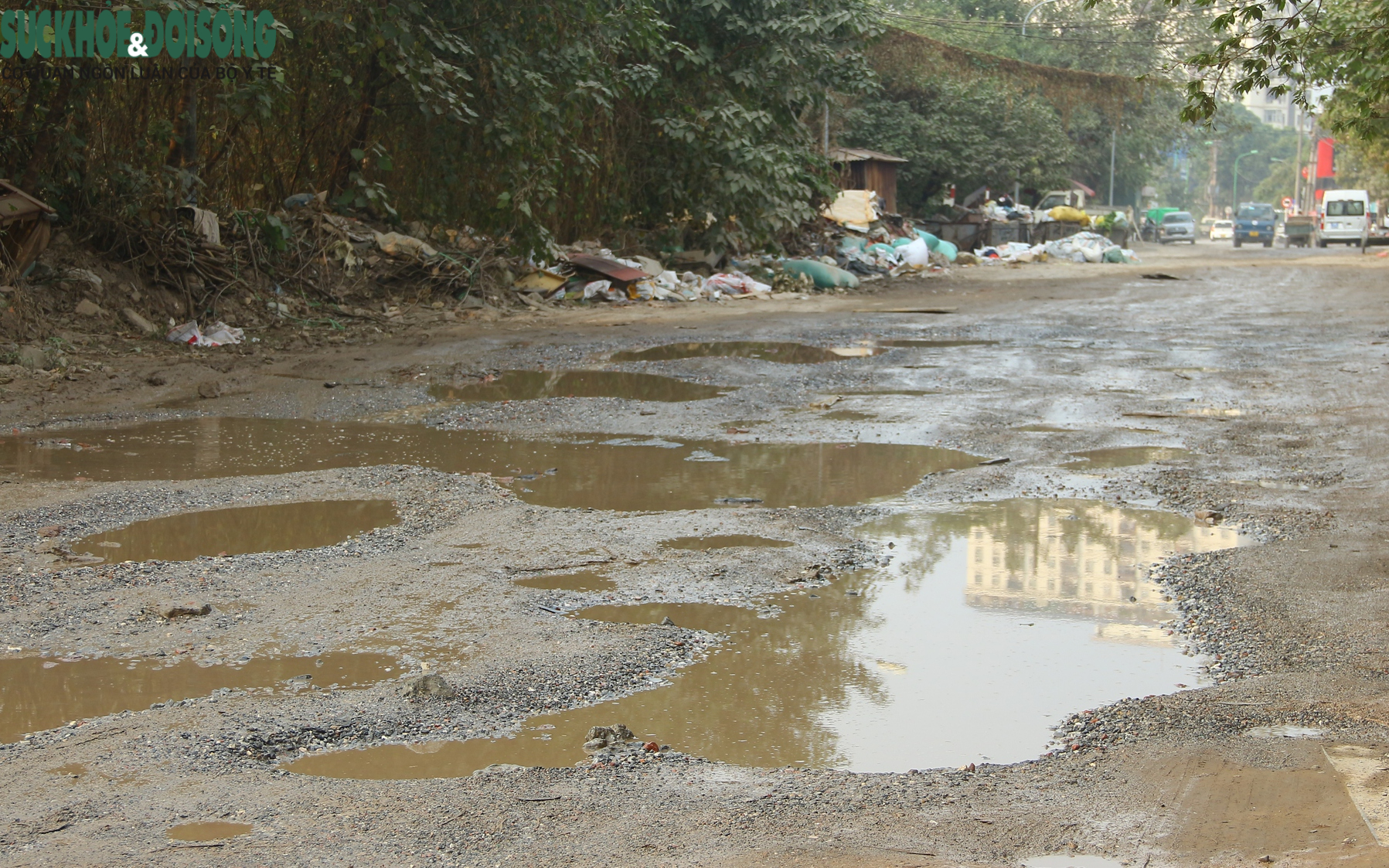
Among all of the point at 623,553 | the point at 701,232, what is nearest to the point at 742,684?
the point at 623,553

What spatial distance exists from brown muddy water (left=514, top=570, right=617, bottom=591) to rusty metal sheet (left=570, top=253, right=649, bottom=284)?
11.5 metres

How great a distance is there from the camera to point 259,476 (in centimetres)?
631

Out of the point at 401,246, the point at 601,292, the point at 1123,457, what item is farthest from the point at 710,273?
the point at 1123,457

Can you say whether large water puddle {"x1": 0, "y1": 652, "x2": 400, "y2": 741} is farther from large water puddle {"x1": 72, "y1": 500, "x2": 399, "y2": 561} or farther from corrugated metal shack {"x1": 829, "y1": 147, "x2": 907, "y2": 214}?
corrugated metal shack {"x1": 829, "y1": 147, "x2": 907, "y2": 214}

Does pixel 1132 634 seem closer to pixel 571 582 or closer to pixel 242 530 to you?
pixel 571 582

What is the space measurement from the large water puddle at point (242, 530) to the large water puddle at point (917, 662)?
1.62 meters

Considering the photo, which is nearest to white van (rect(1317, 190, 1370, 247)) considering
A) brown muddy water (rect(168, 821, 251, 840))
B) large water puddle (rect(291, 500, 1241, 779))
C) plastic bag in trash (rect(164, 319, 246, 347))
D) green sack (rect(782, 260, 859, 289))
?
green sack (rect(782, 260, 859, 289))

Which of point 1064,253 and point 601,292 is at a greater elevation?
point 1064,253

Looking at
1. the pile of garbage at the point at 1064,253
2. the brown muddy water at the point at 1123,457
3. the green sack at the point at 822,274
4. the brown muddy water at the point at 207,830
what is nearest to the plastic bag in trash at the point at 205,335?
the brown muddy water at the point at 1123,457

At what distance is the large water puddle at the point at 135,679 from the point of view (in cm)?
353

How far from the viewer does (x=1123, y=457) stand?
6902 millimetres

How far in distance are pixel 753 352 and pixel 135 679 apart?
26.5 feet

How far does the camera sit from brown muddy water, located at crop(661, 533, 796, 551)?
5227mm

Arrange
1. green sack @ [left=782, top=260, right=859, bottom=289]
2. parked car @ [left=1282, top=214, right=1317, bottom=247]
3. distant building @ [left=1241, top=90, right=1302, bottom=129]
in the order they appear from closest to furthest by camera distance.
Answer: green sack @ [left=782, top=260, right=859, bottom=289], parked car @ [left=1282, top=214, right=1317, bottom=247], distant building @ [left=1241, top=90, right=1302, bottom=129]
